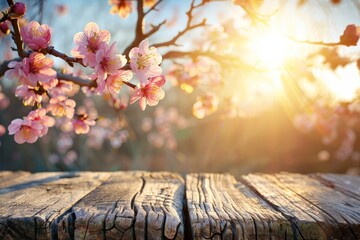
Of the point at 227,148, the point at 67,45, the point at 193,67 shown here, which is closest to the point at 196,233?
the point at 193,67

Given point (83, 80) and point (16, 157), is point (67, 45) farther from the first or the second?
point (83, 80)

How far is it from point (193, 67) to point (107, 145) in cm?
610

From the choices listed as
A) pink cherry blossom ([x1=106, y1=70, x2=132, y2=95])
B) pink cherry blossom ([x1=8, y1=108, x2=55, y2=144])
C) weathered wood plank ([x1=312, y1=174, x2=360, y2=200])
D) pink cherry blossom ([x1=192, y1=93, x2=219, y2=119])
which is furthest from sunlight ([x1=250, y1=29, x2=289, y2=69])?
pink cherry blossom ([x1=8, y1=108, x2=55, y2=144])

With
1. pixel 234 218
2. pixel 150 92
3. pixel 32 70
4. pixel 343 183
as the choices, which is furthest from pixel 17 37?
pixel 343 183

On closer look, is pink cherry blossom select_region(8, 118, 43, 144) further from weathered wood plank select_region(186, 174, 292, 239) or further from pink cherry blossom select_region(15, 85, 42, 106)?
weathered wood plank select_region(186, 174, 292, 239)

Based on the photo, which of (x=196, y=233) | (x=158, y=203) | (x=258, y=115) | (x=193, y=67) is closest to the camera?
(x=196, y=233)

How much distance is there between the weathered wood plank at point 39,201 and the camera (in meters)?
1.00

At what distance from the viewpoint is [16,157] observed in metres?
6.91

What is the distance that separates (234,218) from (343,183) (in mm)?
850

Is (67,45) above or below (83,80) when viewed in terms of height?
above

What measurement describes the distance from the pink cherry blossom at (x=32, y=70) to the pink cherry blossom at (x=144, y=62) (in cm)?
26

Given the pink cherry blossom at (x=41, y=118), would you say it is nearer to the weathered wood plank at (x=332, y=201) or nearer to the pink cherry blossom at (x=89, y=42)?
the pink cherry blossom at (x=89, y=42)

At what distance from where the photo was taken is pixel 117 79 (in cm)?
113

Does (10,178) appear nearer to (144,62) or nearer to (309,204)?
(144,62)
